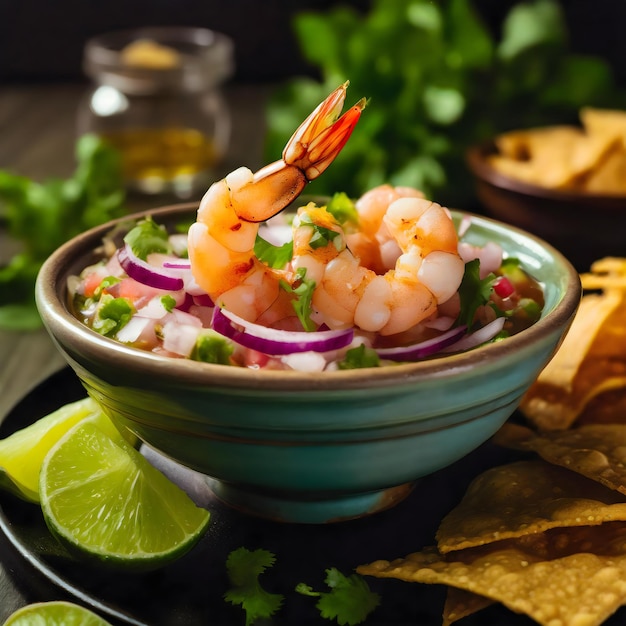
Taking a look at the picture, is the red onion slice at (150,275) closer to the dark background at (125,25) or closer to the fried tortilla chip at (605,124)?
the fried tortilla chip at (605,124)

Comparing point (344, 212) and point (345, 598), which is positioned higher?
point (344, 212)

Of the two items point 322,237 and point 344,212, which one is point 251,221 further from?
point 344,212

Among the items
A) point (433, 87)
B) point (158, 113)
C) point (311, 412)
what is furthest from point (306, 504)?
point (158, 113)

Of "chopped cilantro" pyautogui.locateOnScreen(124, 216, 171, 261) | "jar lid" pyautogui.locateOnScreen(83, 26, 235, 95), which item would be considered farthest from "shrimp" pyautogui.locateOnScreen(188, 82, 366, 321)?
"jar lid" pyautogui.locateOnScreen(83, 26, 235, 95)

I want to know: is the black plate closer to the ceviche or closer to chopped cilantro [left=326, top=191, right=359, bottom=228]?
the ceviche

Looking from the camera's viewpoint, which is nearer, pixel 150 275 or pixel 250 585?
pixel 250 585

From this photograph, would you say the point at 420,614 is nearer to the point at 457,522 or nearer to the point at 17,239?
the point at 457,522
